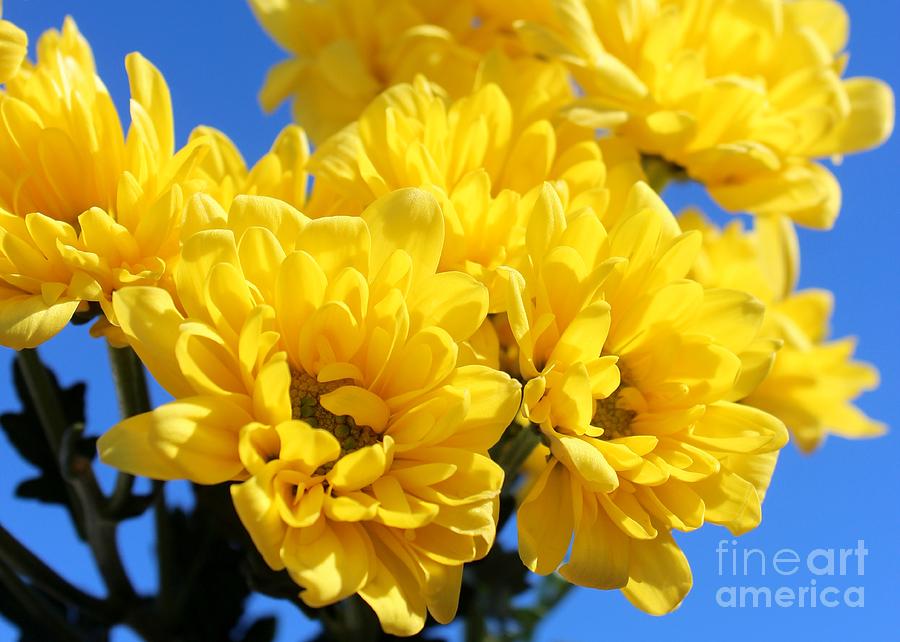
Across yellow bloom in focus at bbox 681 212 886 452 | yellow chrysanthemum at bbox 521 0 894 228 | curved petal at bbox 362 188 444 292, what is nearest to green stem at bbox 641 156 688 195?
yellow chrysanthemum at bbox 521 0 894 228

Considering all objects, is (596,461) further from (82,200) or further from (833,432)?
(833,432)

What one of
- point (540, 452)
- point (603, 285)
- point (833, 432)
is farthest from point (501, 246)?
point (833, 432)

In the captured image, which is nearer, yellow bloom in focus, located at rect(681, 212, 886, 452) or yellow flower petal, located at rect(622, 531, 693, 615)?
yellow flower petal, located at rect(622, 531, 693, 615)

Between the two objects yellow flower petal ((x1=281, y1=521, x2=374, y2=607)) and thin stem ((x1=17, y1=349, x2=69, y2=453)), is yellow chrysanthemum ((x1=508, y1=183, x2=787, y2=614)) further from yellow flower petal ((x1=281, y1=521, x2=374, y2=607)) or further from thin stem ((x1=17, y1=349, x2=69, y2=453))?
thin stem ((x1=17, y1=349, x2=69, y2=453))

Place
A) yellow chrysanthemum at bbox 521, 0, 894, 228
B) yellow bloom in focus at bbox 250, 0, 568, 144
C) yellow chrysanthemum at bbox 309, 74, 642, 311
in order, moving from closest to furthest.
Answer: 1. yellow chrysanthemum at bbox 309, 74, 642, 311
2. yellow chrysanthemum at bbox 521, 0, 894, 228
3. yellow bloom in focus at bbox 250, 0, 568, 144

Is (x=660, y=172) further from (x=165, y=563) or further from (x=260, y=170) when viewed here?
(x=165, y=563)

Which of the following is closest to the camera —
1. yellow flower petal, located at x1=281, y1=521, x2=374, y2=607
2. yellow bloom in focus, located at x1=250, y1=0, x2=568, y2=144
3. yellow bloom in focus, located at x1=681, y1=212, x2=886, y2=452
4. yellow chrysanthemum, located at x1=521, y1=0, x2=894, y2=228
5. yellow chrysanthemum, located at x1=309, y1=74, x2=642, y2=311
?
yellow flower petal, located at x1=281, y1=521, x2=374, y2=607
